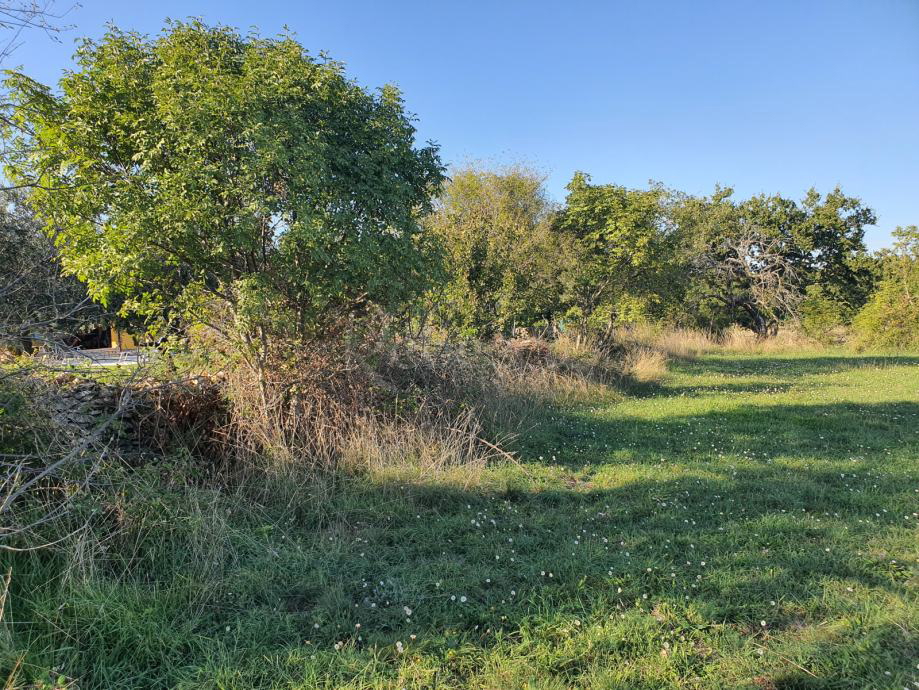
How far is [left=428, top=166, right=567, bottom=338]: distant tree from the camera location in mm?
10031

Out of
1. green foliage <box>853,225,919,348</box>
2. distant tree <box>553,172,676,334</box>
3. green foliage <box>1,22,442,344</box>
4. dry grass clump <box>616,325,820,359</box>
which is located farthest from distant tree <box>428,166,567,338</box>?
green foliage <box>853,225,919,348</box>

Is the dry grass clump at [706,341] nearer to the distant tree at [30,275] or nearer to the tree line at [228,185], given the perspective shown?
the tree line at [228,185]

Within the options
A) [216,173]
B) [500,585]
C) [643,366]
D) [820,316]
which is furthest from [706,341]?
[216,173]

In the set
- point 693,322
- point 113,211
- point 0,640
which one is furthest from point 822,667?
point 693,322

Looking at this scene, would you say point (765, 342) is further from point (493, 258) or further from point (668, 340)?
point (493, 258)

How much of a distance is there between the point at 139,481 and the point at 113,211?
7.73 feet

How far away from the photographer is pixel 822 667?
2.41 m

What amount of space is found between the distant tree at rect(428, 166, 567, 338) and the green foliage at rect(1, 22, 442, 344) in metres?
3.95

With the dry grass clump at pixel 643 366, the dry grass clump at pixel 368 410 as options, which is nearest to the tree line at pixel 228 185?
the dry grass clump at pixel 368 410

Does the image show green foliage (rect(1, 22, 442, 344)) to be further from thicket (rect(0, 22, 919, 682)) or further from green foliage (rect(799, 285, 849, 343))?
green foliage (rect(799, 285, 849, 343))

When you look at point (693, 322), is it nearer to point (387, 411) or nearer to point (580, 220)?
point (580, 220)

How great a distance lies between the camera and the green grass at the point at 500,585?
242 cm

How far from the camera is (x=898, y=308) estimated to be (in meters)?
18.8

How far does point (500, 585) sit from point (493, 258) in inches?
309
